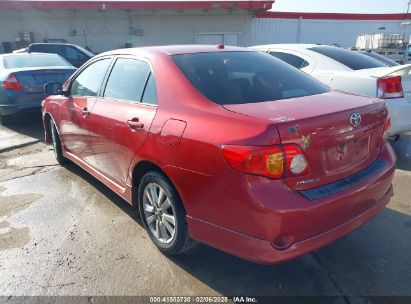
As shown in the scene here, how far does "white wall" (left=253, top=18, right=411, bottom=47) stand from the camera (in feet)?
66.9

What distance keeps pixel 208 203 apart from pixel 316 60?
13.5ft

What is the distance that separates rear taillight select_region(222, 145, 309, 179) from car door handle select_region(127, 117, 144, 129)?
0.98 metres

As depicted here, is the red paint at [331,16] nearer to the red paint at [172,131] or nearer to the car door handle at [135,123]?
the car door handle at [135,123]

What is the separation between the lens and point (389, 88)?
4.78 metres

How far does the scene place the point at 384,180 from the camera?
2635 mm

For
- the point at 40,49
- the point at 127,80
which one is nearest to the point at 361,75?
the point at 127,80

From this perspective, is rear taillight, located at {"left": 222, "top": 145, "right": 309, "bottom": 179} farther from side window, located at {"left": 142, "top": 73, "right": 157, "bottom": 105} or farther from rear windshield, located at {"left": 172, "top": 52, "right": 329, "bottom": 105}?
side window, located at {"left": 142, "top": 73, "right": 157, "bottom": 105}

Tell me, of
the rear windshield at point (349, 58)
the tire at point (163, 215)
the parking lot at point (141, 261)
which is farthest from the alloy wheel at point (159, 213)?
the rear windshield at point (349, 58)

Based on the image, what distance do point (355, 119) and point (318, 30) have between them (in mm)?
21523

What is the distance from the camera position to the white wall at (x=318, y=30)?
66.9 ft

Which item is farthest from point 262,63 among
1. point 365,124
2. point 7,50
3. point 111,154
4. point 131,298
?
point 7,50

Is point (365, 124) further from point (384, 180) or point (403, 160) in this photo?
point (403, 160)

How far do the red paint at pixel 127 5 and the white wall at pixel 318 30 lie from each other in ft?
7.29

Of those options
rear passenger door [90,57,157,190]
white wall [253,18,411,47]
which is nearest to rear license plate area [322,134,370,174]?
rear passenger door [90,57,157,190]
